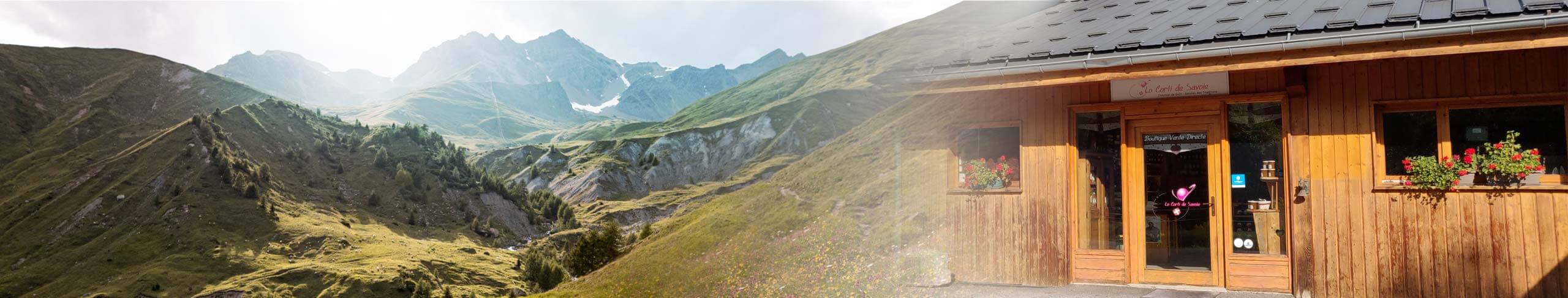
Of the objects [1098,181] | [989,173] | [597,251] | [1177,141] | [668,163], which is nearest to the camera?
[1177,141]

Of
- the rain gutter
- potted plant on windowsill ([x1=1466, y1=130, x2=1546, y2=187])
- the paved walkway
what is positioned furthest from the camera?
the paved walkway

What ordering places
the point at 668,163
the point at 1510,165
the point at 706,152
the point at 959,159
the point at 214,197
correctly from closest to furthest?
1. the point at 1510,165
2. the point at 959,159
3. the point at 214,197
4. the point at 706,152
5. the point at 668,163

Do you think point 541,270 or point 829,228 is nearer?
point 829,228

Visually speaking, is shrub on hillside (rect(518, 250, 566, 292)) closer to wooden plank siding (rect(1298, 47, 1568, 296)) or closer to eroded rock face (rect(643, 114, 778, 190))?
eroded rock face (rect(643, 114, 778, 190))

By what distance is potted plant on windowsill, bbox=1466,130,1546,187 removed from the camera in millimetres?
8711

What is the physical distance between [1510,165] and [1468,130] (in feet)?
1.87

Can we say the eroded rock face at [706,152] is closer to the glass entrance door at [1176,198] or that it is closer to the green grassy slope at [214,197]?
the green grassy slope at [214,197]

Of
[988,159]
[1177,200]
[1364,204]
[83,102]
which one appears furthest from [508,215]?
[1364,204]

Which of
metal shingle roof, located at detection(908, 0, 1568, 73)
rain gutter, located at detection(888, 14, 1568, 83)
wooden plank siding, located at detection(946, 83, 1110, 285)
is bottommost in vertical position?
wooden plank siding, located at detection(946, 83, 1110, 285)

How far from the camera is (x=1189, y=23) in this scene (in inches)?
405

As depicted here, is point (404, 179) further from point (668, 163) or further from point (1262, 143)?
point (1262, 143)

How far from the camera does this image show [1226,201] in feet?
34.2

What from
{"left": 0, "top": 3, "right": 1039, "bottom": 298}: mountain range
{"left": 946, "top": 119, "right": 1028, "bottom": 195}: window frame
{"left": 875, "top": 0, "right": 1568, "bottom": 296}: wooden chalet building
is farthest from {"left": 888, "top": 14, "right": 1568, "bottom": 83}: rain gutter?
{"left": 0, "top": 3, "right": 1039, "bottom": 298}: mountain range

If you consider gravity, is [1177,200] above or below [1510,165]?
below
